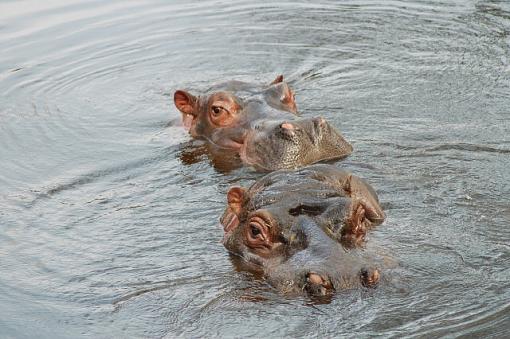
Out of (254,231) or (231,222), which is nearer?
(254,231)

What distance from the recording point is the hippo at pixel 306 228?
268 inches

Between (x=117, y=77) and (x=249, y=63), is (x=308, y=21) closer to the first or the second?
(x=249, y=63)

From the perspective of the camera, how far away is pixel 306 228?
727 cm

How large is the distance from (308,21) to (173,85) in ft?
10.3

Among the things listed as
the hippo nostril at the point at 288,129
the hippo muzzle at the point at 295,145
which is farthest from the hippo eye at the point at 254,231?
the hippo nostril at the point at 288,129

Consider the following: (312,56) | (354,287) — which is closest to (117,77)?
(312,56)

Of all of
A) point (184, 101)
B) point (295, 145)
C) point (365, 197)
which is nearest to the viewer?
point (365, 197)

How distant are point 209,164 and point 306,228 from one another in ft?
11.7

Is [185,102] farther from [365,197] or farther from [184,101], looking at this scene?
[365,197]

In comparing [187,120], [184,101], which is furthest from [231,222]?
[187,120]

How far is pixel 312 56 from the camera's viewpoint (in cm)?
1427

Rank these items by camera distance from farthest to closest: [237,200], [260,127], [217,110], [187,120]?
[187,120] → [217,110] → [260,127] → [237,200]

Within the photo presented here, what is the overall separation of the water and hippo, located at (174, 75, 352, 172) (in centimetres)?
27

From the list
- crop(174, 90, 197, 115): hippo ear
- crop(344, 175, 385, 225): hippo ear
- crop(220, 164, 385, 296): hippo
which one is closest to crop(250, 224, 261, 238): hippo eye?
crop(220, 164, 385, 296): hippo
